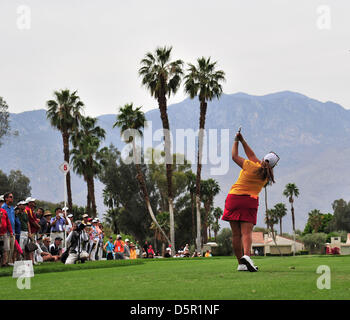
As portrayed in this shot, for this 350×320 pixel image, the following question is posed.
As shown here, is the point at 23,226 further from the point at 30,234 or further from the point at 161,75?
the point at 161,75

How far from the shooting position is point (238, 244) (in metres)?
9.68

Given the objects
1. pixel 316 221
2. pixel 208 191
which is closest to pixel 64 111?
pixel 208 191

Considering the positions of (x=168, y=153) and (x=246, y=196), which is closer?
→ (x=246, y=196)

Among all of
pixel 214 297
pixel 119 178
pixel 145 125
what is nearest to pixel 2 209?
pixel 214 297

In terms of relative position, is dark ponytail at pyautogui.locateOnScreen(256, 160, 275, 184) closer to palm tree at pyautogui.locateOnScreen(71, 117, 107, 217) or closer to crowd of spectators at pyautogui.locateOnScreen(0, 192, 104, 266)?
crowd of spectators at pyautogui.locateOnScreen(0, 192, 104, 266)

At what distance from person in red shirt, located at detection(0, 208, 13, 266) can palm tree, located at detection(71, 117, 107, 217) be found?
3897cm

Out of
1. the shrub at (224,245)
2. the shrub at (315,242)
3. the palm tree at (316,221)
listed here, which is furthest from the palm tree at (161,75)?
the palm tree at (316,221)

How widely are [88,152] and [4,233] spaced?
142 ft

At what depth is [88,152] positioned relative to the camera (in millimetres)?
56906

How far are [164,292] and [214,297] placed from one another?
0.77 m

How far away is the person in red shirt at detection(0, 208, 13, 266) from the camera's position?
13.8 meters
